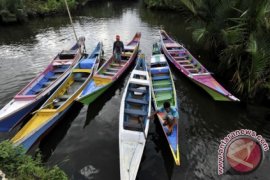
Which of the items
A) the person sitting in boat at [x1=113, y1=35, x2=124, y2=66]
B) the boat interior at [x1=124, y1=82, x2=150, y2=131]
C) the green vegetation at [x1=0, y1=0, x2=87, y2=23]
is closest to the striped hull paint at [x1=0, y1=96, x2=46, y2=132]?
the boat interior at [x1=124, y1=82, x2=150, y2=131]

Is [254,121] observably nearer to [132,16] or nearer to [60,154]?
[60,154]

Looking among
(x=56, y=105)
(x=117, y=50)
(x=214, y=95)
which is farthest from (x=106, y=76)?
(x=214, y=95)

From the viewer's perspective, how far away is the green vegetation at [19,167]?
7320 millimetres

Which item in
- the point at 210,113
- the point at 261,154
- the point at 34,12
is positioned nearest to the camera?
the point at 261,154

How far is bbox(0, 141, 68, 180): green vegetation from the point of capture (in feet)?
24.0

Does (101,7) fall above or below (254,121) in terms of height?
above

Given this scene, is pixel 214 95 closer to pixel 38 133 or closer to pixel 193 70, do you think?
→ pixel 193 70

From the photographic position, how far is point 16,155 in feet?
26.8

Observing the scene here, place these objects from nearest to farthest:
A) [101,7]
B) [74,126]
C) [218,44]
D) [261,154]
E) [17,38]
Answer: [261,154] < [74,126] < [218,44] < [17,38] < [101,7]

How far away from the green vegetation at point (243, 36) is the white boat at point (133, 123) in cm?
552

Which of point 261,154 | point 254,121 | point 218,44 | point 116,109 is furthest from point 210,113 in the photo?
point 261,154

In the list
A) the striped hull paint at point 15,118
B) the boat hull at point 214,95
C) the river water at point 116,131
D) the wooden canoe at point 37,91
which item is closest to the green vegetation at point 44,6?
the river water at point 116,131

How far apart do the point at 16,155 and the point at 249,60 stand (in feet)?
42.5

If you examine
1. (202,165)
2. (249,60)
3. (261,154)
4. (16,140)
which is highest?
(261,154)
